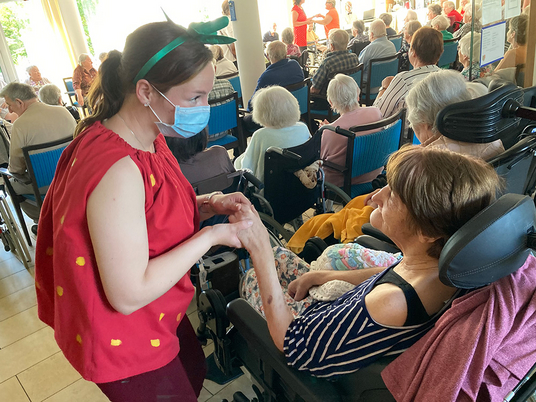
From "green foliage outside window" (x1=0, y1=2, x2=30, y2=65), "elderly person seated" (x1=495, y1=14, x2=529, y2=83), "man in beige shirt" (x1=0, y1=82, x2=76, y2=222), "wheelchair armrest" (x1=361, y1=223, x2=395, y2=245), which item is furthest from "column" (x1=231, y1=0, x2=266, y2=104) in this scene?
"green foliage outside window" (x1=0, y1=2, x2=30, y2=65)

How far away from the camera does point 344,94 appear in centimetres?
275

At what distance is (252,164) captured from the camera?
258 cm

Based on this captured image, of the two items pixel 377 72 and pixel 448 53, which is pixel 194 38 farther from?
pixel 448 53

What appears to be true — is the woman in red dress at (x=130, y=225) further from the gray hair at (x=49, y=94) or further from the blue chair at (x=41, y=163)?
the gray hair at (x=49, y=94)

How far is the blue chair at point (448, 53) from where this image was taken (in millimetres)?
5146

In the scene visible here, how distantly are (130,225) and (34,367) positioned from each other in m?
1.65

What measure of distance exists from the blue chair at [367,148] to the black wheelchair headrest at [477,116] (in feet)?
3.06

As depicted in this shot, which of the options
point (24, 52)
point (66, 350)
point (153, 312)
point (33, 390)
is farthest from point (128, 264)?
point (24, 52)

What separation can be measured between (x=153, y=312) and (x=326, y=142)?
1.88 m

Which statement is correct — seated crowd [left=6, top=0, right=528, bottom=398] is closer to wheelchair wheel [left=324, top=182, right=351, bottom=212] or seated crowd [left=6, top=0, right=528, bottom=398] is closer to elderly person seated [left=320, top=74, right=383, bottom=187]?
wheelchair wheel [left=324, top=182, right=351, bottom=212]

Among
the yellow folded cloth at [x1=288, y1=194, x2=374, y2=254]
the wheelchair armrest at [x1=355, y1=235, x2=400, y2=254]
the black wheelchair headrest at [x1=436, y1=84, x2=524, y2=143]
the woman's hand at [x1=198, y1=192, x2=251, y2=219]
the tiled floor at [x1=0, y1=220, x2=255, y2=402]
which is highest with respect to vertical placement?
the black wheelchair headrest at [x1=436, y1=84, x2=524, y2=143]

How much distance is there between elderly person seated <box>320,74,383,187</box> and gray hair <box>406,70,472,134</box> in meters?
0.59

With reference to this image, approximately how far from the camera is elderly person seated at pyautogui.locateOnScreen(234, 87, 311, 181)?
8.11ft

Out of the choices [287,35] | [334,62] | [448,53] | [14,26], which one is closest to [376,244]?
[334,62]
